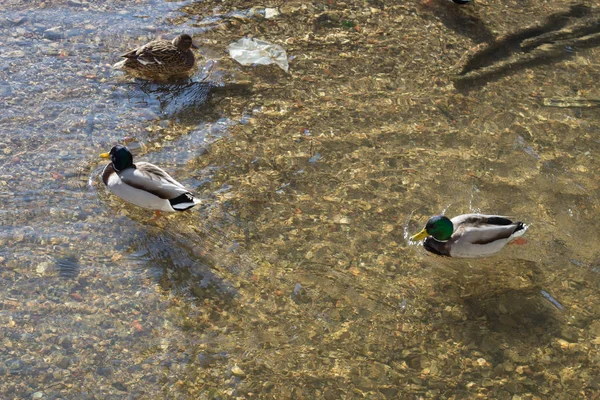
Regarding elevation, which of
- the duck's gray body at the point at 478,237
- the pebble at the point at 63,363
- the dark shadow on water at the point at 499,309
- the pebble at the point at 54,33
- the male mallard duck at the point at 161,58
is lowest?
the dark shadow on water at the point at 499,309

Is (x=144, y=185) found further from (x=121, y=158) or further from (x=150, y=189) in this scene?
(x=121, y=158)

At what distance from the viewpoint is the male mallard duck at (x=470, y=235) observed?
522 cm

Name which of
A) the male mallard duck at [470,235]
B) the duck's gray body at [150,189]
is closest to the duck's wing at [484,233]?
the male mallard duck at [470,235]

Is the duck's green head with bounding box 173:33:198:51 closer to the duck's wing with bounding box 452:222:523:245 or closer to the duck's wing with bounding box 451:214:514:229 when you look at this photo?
the duck's wing with bounding box 451:214:514:229

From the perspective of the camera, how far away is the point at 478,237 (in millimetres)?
5230

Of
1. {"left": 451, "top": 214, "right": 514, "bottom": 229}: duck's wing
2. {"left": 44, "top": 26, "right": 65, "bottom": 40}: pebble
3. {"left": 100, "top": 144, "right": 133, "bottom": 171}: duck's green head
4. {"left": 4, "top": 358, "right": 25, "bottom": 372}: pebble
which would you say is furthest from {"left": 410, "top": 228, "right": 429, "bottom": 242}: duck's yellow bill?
{"left": 44, "top": 26, "right": 65, "bottom": 40}: pebble

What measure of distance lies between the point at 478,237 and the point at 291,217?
1.52 metres

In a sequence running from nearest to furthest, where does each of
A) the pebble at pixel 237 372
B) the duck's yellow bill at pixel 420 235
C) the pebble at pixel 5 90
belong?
the pebble at pixel 237 372 → the duck's yellow bill at pixel 420 235 → the pebble at pixel 5 90

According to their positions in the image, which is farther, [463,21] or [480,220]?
[463,21]

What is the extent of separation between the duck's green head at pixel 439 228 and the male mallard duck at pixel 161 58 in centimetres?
310

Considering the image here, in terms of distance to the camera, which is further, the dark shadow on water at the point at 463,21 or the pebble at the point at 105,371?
the dark shadow on water at the point at 463,21

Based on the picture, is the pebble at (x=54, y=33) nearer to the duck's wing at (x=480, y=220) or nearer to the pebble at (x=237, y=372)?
the pebble at (x=237, y=372)

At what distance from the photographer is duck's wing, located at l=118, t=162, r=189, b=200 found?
524 centimetres

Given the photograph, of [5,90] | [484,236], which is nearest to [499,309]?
[484,236]
